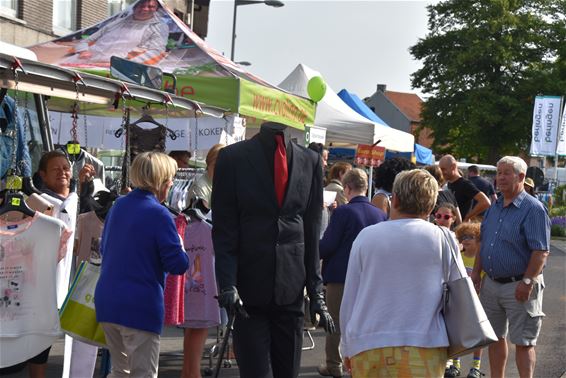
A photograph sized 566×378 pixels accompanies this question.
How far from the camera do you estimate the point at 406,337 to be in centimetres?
446

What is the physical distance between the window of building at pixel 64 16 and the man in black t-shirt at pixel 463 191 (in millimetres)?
14808

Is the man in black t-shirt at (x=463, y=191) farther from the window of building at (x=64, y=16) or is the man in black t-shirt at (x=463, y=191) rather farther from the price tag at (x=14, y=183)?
the window of building at (x=64, y=16)

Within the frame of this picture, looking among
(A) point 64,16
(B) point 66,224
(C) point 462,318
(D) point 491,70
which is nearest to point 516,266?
(C) point 462,318

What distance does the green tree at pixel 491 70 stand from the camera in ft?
176

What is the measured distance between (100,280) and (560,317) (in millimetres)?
8875

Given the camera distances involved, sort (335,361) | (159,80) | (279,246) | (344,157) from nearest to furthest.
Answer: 1. (279,246)
2. (335,361)
3. (159,80)
4. (344,157)

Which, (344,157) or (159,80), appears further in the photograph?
(344,157)

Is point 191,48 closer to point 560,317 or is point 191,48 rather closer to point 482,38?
point 560,317

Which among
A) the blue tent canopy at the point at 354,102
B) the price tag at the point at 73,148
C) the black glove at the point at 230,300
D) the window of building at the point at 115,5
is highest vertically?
the window of building at the point at 115,5

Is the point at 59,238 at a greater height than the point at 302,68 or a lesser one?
lesser

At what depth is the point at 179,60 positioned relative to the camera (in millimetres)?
12055

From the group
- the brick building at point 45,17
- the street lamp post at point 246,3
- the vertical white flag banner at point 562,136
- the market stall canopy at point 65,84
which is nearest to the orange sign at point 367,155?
the brick building at point 45,17

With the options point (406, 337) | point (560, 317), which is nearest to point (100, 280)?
point (406, 337)

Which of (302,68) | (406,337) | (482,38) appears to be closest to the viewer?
(406,337)
